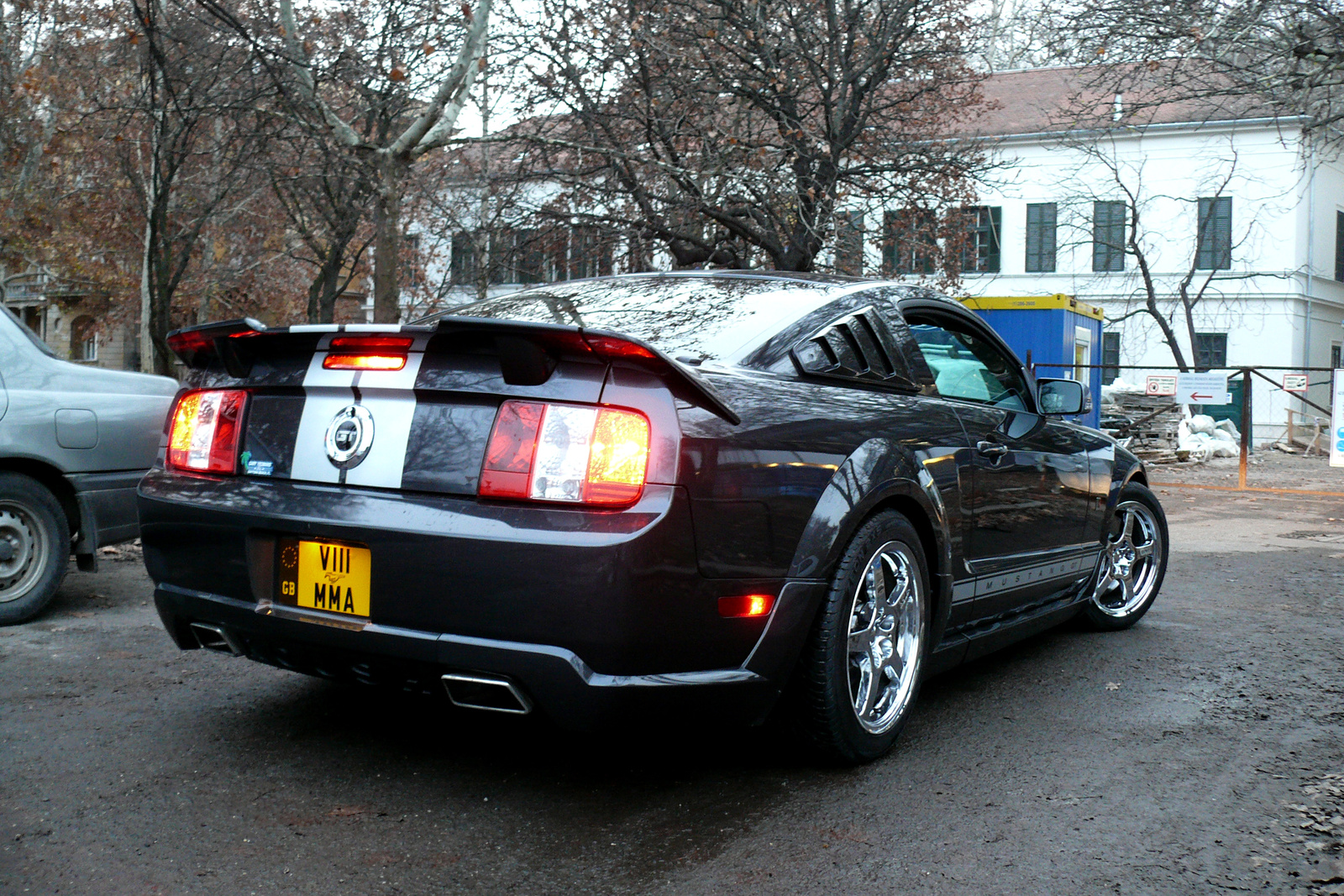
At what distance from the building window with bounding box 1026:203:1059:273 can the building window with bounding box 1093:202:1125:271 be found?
1279mm

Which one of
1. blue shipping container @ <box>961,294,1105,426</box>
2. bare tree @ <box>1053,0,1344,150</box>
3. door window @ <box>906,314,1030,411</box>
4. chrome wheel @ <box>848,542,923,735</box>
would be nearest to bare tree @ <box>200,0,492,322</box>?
bare tree @ <box>1053,0,1344,150</box>

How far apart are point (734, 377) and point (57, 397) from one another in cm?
402

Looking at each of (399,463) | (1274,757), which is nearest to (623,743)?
(399,463)

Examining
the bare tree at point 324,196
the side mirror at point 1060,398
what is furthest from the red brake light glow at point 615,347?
the bare tree at point 324,196

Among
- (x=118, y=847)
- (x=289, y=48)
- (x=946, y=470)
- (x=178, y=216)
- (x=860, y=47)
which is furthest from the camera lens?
(x=178, y=216)

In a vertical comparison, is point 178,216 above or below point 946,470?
above

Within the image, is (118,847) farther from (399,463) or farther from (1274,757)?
(1274,757)

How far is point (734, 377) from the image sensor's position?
11.0 ft

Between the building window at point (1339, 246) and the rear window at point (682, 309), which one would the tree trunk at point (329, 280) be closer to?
the rear window at point (682, 309)

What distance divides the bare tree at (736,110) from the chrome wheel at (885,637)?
10.6 metres

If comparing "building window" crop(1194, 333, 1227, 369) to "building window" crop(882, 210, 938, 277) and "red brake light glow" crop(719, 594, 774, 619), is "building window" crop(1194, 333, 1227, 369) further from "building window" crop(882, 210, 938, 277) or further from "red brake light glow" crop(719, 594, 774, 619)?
"red brake light glow" crop(719, 594, 774, 619)

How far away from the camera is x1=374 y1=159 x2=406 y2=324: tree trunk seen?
13.5m

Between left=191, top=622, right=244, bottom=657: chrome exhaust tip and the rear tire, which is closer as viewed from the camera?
left=191, top=622, right=244, bottom=657: chrome exhaust tip

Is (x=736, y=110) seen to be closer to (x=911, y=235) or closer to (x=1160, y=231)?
(x=911, y=235)
